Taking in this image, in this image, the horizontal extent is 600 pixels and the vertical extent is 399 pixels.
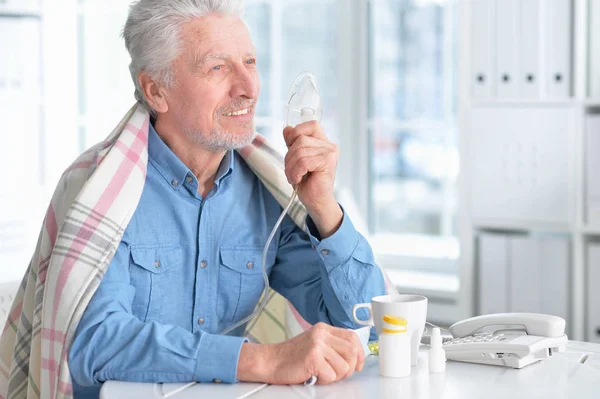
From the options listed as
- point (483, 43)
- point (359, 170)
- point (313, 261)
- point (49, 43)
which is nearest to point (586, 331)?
point (483, 43)

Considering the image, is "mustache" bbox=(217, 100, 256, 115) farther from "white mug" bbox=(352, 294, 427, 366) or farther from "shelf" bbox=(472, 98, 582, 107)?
"shelf" bbox=(472, 98, 582, 107)

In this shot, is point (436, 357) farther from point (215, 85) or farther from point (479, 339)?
point (215, 85)

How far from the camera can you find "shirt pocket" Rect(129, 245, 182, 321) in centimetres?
169

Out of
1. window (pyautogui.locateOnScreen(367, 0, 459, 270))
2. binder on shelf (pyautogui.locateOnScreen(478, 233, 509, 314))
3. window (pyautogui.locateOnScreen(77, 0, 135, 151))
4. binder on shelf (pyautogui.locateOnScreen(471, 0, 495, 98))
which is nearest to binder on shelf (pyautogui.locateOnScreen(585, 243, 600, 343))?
binder on shelf (pyautogui.locateOnScreen(478, 233, 509, 314))

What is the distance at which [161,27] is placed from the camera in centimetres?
180

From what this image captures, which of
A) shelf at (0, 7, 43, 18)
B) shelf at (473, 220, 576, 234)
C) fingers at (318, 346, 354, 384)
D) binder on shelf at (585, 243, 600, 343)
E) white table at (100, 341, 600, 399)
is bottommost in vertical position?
binder on shelf at (585, 243, 600, 343)

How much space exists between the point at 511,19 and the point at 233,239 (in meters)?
2.02

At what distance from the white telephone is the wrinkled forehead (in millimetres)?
734

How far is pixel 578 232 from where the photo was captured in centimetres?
334

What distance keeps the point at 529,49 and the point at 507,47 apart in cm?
10

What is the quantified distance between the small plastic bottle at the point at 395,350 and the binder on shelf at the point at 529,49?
7.24 ft

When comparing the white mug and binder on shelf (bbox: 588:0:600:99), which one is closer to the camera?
the white mug

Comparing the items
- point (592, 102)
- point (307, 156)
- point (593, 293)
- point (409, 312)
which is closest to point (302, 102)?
point (307, 156)

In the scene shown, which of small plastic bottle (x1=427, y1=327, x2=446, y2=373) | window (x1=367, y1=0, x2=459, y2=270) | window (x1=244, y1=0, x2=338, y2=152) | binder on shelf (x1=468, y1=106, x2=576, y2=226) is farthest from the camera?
window (x1=244, y1=0, x2=338, y2=152)
